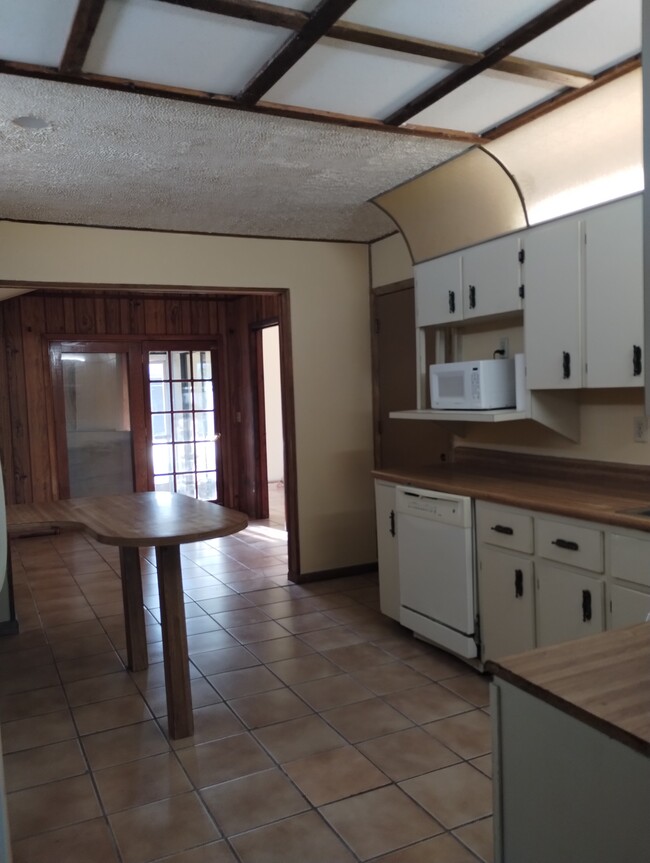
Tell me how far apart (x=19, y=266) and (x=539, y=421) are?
9.85 feet

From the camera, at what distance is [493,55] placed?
7.48ft

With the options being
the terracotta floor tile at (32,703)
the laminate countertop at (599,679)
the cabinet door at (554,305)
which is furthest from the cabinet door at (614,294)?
the terracotta floor tile at (32,703)

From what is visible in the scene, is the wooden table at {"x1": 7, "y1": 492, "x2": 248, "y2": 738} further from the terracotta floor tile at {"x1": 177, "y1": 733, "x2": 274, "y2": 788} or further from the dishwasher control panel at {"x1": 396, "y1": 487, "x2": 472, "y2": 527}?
the dishwasher control panel at {"x1": 396, "y1": 487, "x2": 472, "y2": 527}

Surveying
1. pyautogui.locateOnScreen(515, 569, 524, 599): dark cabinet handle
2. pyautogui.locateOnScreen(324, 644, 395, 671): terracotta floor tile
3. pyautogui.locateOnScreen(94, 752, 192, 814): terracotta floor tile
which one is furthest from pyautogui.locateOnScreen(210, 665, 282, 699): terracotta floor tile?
pyautogui.locateOnScreen(515, 569, 524, 599): dark cabinet handle

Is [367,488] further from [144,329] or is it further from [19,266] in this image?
[144,329]

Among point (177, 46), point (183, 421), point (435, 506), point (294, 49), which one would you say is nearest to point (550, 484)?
point (435, 506)

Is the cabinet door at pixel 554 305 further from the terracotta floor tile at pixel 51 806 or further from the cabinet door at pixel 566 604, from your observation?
the terracotta floor tile at pixel 51 806

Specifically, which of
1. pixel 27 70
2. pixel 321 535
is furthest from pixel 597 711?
pixel 321 535

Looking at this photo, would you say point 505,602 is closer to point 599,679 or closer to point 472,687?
point 472,687

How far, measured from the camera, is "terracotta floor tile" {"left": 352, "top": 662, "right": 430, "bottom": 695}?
3180mm

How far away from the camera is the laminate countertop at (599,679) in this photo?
1108mm

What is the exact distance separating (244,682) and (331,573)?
1.75 m

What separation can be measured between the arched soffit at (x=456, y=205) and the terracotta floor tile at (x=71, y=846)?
9.82 ft

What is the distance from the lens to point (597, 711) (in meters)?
1.14
